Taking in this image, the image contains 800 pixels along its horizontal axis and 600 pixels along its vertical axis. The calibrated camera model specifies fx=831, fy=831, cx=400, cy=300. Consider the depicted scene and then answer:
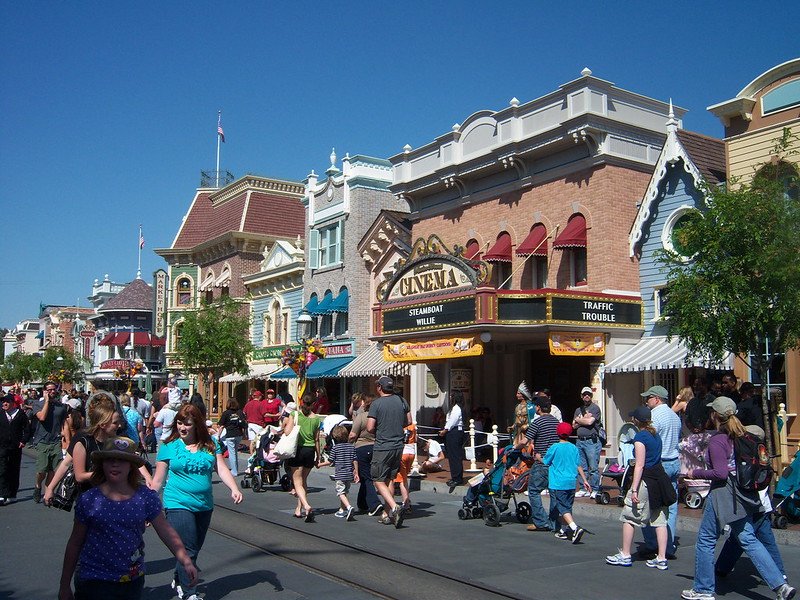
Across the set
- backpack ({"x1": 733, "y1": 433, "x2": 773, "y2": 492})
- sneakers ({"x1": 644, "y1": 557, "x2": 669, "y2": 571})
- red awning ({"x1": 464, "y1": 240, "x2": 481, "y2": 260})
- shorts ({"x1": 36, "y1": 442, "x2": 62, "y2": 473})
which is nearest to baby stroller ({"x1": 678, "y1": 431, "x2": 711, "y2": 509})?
sneakers ({"x1": 644, "y1": 557, "x2": 669, "y2": 571})

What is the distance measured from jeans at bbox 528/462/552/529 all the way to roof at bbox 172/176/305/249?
33.6 metres

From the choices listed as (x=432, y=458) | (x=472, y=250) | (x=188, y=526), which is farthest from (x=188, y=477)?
(x=472, y=250)

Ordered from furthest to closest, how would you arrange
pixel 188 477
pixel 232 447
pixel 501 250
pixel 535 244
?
pixel 501 250, pixel 535 244, pixel 232 447, pixel 188 477

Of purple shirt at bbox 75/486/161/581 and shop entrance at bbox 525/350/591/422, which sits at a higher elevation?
shop entrance at bbox 525/350/591/422

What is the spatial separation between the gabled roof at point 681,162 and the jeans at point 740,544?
12.8 m

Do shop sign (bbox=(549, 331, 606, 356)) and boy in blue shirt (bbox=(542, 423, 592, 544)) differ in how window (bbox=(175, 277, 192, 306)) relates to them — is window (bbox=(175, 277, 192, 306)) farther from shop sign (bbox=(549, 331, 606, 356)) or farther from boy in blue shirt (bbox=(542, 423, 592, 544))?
boy in blue shirt (bbox=(542, 423, 592, 544))

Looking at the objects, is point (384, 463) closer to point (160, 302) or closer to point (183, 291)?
point (183, 291)

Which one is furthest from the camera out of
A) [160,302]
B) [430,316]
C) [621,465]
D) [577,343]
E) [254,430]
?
[160,302]

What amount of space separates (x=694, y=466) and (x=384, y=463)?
4.87 m

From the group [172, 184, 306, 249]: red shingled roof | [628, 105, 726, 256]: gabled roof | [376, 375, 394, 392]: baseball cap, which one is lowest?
[376, 375, 394, 392]: baseball cap

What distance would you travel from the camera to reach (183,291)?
50.0 metres

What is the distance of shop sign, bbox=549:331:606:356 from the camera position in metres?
19.9

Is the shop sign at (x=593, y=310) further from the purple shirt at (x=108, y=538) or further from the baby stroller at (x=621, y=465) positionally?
the purple shirt at (x=108, y=538)

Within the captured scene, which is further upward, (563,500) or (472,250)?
(472,250)
